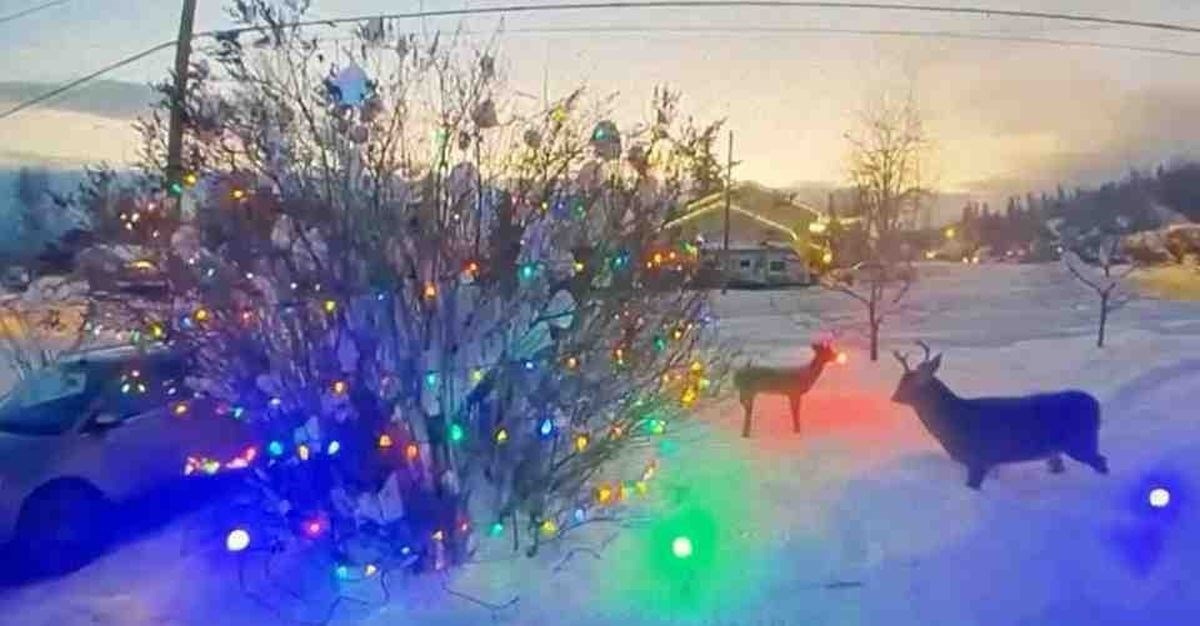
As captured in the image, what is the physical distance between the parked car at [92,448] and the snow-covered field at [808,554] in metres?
0.21

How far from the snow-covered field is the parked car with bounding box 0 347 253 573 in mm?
207

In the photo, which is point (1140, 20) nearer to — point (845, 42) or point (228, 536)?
point (845, 42)

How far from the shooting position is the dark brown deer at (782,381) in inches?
222

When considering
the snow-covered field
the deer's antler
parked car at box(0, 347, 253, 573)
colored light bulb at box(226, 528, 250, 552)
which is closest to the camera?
the snow-covered field

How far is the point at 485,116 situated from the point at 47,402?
2.12 m

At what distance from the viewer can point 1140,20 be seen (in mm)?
5359

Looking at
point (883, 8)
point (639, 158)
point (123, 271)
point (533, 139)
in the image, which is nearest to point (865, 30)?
point (883, 8)

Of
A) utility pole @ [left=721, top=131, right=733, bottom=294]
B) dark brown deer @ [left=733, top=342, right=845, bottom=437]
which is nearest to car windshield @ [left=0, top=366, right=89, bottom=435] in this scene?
utility pole @ [left=721, top=131, right=733, bottom=294]

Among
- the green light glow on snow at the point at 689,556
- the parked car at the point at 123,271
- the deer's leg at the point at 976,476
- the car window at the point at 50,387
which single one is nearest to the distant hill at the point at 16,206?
the parked car at the point at 123,271

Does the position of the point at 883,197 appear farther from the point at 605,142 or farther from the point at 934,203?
the point at 605,142

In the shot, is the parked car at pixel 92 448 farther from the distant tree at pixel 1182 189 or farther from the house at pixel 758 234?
the distant tree at pixel 1182 189

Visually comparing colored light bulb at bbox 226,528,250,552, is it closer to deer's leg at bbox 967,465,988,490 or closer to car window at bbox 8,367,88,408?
car window at bbox 8,367,88,408

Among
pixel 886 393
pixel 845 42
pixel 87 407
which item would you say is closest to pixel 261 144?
pixel 87 407

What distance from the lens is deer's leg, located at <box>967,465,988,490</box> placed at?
4676 mm
